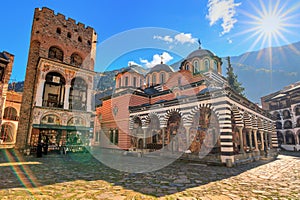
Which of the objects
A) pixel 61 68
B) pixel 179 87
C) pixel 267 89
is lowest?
pixel 179 87

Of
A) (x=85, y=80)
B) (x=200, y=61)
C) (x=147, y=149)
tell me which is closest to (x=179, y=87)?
(x=200, y=61)

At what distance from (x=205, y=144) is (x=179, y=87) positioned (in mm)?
6618

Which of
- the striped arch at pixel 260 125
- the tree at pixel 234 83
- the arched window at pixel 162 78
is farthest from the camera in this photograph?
the tree at pixel 234 83

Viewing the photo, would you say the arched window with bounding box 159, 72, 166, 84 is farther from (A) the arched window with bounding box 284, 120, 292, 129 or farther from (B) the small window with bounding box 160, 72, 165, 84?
(A) the arched window with bounding box 284, 120, 292, 129

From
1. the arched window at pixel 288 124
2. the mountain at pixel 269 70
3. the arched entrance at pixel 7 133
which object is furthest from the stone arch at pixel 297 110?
the mountain at pixel 269 70

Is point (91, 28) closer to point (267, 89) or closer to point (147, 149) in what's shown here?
point (147, 149)

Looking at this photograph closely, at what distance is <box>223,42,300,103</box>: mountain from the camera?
115m

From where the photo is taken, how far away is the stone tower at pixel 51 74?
51.3ft

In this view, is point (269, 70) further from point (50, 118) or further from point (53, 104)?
point (50, 118)

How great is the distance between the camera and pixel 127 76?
2269 cm

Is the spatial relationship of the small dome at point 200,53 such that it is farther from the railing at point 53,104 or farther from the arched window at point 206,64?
the railing at point 53,104

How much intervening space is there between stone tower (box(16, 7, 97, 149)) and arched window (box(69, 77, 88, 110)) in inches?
3.9

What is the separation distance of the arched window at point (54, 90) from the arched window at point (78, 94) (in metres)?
0.95

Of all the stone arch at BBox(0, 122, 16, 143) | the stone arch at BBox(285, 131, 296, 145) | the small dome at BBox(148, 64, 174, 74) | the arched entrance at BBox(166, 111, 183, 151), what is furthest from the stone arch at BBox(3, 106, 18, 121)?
the stone arch at BBox(285, 131, 296, 145)
